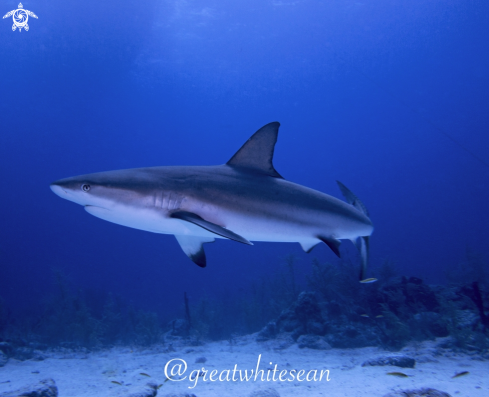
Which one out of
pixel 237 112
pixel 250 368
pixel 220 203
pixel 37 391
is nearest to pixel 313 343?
pixel 250 368

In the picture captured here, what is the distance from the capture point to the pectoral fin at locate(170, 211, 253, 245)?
2.44 meters

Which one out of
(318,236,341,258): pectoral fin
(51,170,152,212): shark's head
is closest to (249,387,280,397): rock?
(318,236,341,258): pectoral fin

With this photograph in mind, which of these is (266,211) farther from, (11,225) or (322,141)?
(11,225)

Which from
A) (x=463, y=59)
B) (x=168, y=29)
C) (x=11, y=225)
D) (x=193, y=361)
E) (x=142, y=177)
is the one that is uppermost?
(x=463, y=59)

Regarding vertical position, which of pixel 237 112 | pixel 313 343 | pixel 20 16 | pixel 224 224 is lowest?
pixel 313 343

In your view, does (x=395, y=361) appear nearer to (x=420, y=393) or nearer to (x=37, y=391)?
(x=420, y=393)

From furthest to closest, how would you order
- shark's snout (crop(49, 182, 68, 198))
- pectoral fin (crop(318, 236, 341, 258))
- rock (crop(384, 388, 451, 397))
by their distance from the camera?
pectoral fin (crop(318, 236, 341, 258))
rock (crop(384, 388, 451, 397))
shark's snout (crop(49, 182, 68, 198))

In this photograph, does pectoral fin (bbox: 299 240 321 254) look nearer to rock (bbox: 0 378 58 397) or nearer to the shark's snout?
the shark's snout

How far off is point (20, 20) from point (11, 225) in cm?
6066

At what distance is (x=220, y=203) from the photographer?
309 centimetres

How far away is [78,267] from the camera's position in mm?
94438

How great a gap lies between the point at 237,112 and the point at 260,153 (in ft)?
226

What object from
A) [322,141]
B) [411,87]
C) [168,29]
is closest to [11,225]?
[168,29]

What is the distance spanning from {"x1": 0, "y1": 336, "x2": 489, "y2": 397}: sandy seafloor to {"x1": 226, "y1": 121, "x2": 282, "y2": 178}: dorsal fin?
352 centimetres
